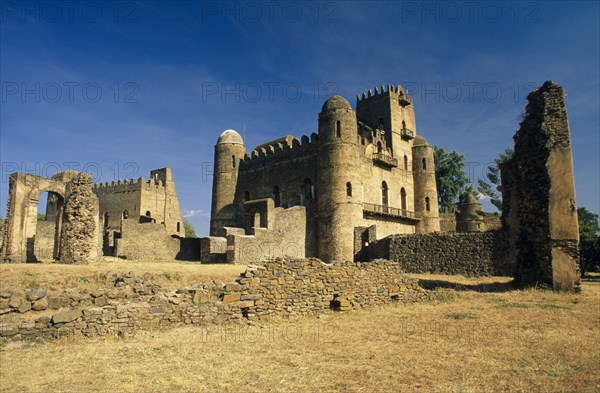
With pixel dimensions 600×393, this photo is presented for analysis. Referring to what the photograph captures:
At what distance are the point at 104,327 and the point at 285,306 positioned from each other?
13.9 ft

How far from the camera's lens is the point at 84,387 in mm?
5773

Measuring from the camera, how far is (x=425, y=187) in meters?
38.1

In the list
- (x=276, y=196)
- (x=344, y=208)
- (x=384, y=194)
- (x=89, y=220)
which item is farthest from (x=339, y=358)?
(x=384, y=194)

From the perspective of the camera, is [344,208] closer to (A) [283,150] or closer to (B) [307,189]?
(B) [307,189]

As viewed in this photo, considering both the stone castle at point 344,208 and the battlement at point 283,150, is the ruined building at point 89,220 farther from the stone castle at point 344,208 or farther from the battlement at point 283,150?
the battlement at point 283,150

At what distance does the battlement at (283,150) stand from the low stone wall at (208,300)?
20.7 m

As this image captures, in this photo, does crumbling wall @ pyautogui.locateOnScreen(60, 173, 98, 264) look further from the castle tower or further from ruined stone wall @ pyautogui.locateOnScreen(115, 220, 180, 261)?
the castle tower

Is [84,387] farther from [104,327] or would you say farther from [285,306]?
[285,306]

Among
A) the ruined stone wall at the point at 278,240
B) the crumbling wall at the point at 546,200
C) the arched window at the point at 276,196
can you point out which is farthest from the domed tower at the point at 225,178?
the crumbling wall at the point at 546,200

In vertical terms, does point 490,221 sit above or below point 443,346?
above

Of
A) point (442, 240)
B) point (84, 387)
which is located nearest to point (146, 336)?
point (84, 387)

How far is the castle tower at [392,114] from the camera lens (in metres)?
38.5

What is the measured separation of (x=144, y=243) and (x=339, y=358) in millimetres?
26153

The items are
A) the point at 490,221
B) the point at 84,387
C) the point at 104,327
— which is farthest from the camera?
the point at 490,221
